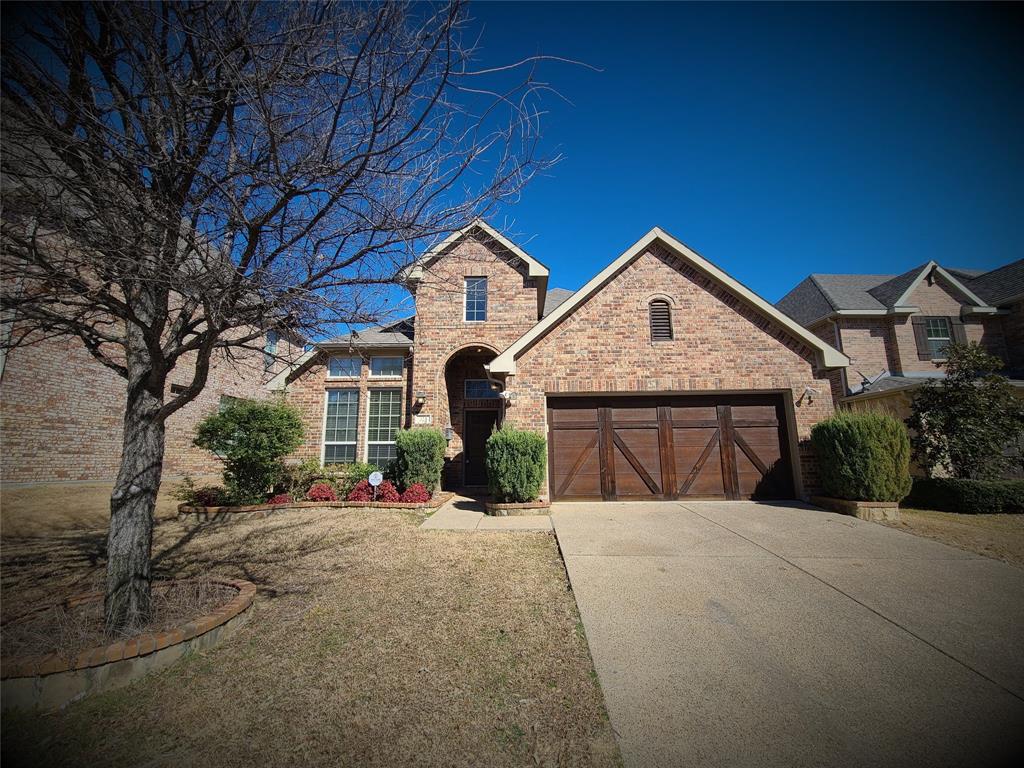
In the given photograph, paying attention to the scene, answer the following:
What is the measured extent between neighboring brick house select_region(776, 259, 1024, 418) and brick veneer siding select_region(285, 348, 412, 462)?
1635 centimetres

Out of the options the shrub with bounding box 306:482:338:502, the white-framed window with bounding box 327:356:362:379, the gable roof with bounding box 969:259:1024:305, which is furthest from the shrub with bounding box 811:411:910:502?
the gable roof with bounding box 969:259:1024:305

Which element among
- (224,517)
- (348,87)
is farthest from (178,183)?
(224,517)

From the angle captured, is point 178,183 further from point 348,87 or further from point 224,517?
point 224,517

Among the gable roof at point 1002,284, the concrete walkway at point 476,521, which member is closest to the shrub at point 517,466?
the concrete walkway at point 476,521

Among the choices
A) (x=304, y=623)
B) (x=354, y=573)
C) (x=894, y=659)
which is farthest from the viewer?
(x=354, y=573)

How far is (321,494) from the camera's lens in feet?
31.8

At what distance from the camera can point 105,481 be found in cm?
1170

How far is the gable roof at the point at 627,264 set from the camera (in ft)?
31.0

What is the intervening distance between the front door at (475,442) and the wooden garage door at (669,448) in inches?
160

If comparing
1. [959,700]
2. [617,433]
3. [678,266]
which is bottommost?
[959,700]

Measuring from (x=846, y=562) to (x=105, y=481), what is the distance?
683 inches

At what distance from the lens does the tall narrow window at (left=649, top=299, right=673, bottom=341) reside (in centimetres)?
989

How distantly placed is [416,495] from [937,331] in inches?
849

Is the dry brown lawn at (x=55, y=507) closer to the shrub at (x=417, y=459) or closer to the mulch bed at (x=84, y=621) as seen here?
the shrub at (x=417, y=459)
